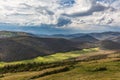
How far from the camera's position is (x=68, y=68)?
427 feet

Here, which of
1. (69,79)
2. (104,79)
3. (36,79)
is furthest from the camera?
(36,79)

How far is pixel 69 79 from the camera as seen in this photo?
331 feet

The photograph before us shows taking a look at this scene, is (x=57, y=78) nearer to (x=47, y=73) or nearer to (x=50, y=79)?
(x=50, y=79)

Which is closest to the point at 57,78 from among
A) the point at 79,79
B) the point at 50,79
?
the point at 50,79

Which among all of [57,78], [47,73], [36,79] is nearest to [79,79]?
[57,78]

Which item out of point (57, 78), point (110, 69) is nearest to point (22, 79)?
point (57, 78)

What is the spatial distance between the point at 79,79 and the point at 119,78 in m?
12.7

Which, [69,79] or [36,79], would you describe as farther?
[36,79]

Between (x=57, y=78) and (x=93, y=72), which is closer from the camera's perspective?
(x=57, y=78)

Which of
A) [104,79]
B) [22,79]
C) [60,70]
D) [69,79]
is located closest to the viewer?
[104,79]

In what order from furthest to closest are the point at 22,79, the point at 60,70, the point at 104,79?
the point at 60,70
the point at 22,79
the point at 104,79

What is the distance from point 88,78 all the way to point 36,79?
20532mm

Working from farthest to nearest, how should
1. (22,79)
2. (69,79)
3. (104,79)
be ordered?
(22,79), (69,79), (104,79)

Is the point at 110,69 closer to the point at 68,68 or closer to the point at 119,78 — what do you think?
the point at 68,68
